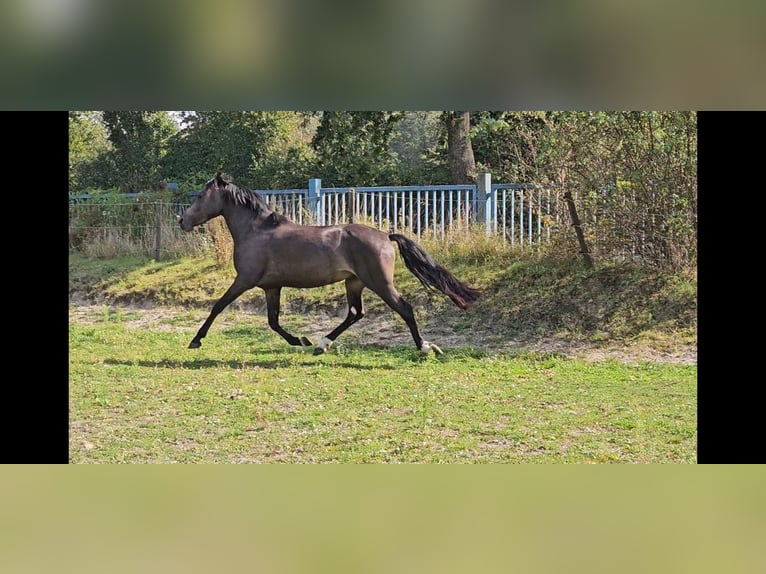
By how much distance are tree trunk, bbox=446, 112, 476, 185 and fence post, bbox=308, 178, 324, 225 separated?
3223 millimetres

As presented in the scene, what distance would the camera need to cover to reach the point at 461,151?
14.9 m

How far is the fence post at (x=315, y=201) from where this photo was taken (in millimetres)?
12494

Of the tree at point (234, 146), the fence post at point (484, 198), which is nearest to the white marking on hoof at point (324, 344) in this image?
the fence post at point (484, 198)

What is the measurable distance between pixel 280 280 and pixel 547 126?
4.42 meters

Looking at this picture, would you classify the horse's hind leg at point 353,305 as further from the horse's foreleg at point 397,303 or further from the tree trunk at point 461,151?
the tree trunk at point 461,151

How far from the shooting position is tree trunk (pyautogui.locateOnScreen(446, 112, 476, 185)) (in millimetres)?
14805

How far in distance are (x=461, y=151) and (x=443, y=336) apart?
5.14 meters

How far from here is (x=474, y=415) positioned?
7.85m

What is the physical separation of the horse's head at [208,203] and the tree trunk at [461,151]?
629cm
